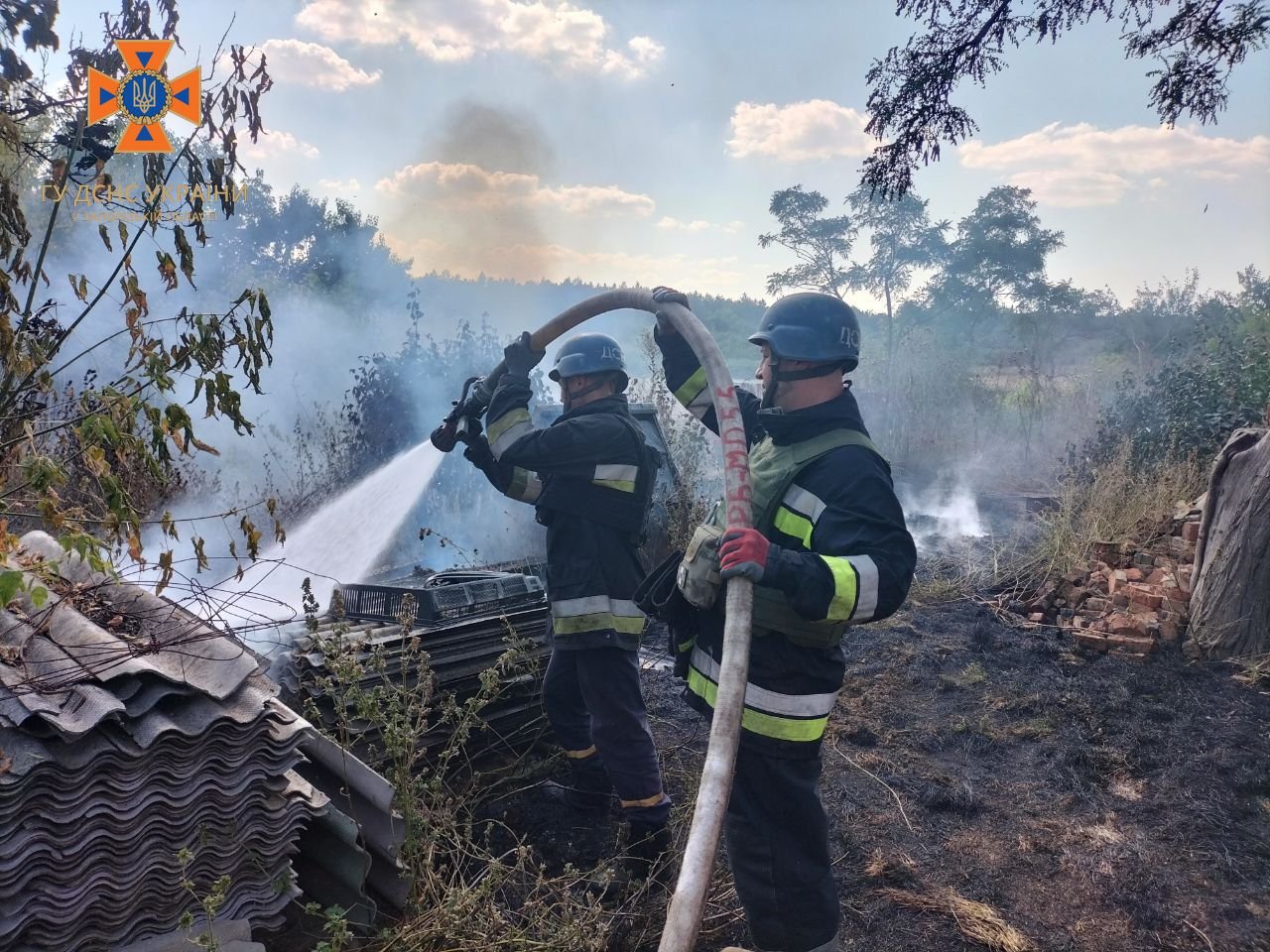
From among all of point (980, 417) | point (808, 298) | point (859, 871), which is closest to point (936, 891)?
point (859, 871)

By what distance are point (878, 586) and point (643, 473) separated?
1.77 m

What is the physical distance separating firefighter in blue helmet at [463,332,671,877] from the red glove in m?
1.56

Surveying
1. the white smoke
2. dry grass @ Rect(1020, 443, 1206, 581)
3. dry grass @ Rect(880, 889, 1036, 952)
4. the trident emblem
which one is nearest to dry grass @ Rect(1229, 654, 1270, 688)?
dry grass @ Rect(1020, 443, 1206, 581)

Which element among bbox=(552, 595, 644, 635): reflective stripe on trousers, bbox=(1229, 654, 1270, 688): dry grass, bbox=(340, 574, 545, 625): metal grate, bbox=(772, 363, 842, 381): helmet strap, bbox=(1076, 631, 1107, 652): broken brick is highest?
bbox=(772, 363, 842, 381): helmet strap

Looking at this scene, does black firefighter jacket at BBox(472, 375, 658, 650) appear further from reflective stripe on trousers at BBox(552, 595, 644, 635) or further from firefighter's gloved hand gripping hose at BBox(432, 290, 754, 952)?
firefighter's gloved hand gripping hose at BBox(432, 290, 754, 952)

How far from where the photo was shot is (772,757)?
258cm

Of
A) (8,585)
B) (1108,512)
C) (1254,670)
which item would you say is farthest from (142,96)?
(1108,512)

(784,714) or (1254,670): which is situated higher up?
(784,714)

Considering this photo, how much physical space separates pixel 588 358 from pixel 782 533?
184 centimetres

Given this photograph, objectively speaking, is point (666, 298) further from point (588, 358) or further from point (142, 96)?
point (142, 96)

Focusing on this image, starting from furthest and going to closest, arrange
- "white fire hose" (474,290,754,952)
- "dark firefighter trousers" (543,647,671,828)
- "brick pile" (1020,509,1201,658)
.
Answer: "brick pile" (1020,509,1201,658) < "dark firefighter trousers" (543,647,671,828) < "white fire hose" (474,290,754,952)

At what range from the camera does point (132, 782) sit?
2.32 metres

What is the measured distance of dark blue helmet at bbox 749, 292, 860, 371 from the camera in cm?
277

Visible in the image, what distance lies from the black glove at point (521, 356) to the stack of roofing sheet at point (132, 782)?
1.86 metres
